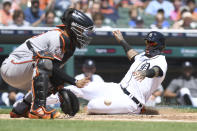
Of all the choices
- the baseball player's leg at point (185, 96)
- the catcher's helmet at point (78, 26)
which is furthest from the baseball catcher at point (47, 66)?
the baseball player's leg at point (185, 96)

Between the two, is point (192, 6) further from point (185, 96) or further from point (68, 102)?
point (68, 102)

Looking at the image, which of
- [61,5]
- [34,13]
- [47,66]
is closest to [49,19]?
[34,13]

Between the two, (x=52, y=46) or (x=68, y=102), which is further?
(x=68, y=102)

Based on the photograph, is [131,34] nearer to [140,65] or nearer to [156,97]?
[156,97]

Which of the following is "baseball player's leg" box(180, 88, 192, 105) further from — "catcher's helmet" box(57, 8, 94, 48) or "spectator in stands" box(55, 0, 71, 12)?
"catcher's helmet" box(57, 8, 94, 48)

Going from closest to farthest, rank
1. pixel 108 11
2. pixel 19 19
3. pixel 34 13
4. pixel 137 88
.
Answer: pixel 137 88
pixel 19 19
pixel 34 13
pixel 108 11

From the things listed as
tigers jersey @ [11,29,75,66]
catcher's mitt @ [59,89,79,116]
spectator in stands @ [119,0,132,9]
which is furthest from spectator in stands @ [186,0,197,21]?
tigers jersey @ [11,29,75,66]

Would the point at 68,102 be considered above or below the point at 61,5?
below
